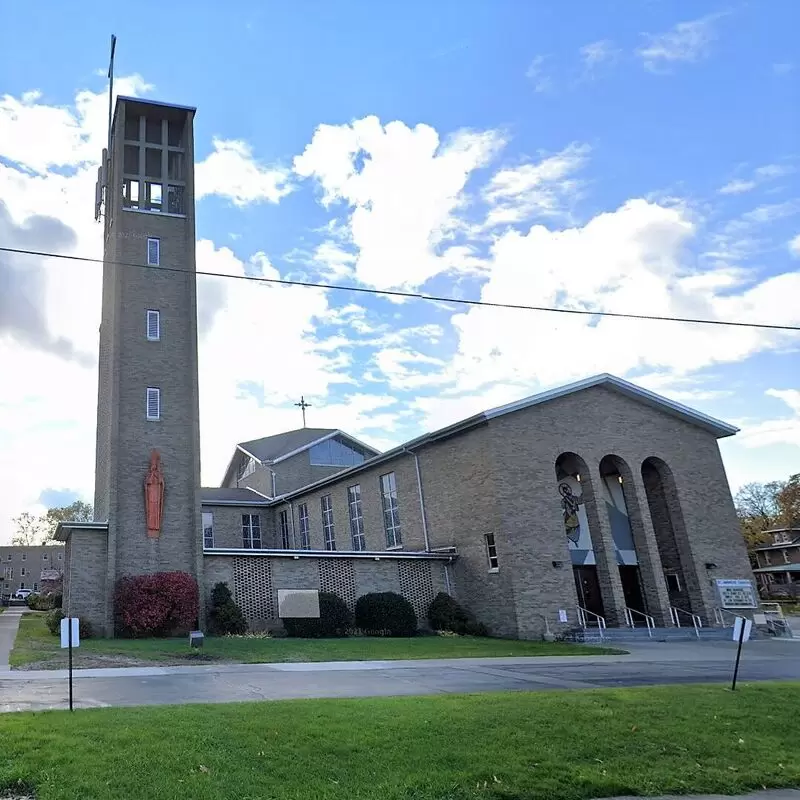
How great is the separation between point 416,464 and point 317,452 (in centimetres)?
1795

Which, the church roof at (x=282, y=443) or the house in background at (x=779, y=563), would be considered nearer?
the church roof at (x=282, y=443)

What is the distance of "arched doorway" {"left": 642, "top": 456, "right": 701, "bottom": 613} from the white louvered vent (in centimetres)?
2165

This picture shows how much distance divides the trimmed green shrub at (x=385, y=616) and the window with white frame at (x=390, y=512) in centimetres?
583

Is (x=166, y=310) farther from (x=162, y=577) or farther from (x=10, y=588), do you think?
(x=10, y=588)

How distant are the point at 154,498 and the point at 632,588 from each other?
18959 mm

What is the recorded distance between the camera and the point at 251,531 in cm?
4378

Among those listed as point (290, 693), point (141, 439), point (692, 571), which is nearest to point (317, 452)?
point (141, 439)

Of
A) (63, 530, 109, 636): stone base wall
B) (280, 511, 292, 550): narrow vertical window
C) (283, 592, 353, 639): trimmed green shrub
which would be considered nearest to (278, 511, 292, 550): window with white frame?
(280, 511, 292, 550): narrow vertical window

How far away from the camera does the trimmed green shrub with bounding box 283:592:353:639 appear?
2523 centimetres

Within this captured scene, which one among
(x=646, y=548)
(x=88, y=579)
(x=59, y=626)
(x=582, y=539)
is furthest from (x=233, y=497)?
(x=646, y=548)

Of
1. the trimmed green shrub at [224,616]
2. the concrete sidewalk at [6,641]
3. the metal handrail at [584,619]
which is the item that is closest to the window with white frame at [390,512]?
the metal handrail at [584,619]

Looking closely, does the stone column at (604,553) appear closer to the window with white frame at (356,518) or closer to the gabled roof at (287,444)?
the window with white frame at (356,518)

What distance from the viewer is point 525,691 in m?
11.9

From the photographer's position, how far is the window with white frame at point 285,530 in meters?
42.3
